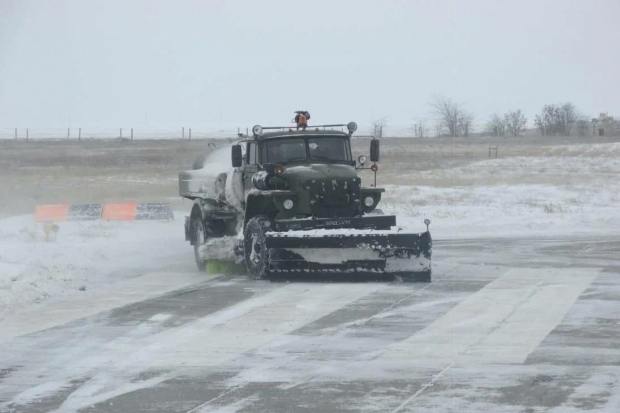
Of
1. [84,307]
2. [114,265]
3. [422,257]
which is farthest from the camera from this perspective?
[114,265]

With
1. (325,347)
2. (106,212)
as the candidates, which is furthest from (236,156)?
(106,212)

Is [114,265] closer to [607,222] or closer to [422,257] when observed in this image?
[422,257]

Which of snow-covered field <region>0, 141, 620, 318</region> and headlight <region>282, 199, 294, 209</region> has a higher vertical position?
headlight <region>282, 199, 294, 209</region>

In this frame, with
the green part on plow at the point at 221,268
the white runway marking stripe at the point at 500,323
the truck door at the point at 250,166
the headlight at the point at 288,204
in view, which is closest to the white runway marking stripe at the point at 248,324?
the headlight at the point at 288,204

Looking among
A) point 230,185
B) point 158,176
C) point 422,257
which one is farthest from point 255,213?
point 158,176

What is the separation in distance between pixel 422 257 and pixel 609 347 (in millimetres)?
4896

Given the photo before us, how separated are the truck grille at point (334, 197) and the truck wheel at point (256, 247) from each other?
75 cm

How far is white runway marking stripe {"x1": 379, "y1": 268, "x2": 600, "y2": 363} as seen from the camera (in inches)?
391

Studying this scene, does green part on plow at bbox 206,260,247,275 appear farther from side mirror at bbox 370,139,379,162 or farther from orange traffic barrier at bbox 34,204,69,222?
orange traffic barrier at bbox 34,204,69,222

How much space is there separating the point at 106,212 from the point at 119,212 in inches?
14.9

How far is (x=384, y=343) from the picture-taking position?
10500 millimetres

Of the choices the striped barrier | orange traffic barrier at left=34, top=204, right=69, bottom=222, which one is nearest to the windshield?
the striped barrier

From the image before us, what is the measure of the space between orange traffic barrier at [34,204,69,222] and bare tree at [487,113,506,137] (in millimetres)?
68966

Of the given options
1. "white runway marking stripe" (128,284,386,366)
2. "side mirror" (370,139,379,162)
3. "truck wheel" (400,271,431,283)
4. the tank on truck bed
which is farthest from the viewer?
"side mirror" (370,139,379,162)
